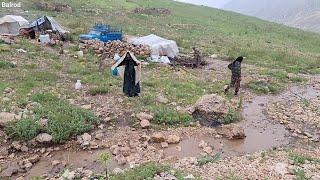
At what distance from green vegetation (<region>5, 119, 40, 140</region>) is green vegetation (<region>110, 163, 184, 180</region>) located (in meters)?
2.31

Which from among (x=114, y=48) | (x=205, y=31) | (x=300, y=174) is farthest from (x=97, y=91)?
(x=205, y=31)

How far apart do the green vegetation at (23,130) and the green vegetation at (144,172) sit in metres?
2.31

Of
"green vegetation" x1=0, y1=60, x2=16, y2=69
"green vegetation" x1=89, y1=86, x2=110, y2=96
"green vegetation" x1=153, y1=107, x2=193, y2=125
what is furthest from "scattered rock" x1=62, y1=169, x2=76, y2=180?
"green vegetation" x1=0, y1=60, x2=16, y2=69

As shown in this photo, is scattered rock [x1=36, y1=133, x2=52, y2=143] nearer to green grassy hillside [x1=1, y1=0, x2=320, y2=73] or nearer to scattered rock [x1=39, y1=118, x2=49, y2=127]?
scattered rock [x1=39, y1=118, x2=49, y2=127]

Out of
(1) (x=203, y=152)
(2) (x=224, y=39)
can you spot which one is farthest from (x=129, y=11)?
(1) (x=203, y=152)

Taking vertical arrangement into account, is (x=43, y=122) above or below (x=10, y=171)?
above

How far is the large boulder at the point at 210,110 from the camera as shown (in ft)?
30.6

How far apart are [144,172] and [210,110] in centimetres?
347

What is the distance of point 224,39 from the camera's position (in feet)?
76.1

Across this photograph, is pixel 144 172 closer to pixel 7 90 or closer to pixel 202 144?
pixel 202 144

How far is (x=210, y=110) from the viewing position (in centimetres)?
945

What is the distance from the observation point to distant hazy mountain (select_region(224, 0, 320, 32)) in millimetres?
76438

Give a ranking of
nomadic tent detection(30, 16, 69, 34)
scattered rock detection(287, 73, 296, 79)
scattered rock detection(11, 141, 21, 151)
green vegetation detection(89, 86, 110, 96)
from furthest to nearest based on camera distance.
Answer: nomadic tent detection(30, 16, 69, 34)
scattered rock detection(287, 73, 296, 79)
green vegetation detection(89, 86, 110, 96)
scattered rock detection(11, 141, 21, 151)

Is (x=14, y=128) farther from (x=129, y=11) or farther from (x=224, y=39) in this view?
(x=129, y=11)
